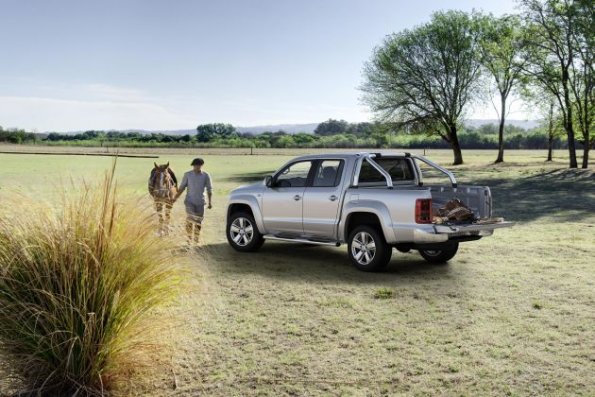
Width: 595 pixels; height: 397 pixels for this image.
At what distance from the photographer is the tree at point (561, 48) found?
137ft

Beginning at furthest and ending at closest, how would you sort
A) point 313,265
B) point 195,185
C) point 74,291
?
point 195,185, point 313,265, point 74,291

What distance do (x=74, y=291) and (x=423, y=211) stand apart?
18.8ft

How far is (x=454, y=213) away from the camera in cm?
993

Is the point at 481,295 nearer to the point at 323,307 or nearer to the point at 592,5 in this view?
the point at 323,307

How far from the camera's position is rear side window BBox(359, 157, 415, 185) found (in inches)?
425

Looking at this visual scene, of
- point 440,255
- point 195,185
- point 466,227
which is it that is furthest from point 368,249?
point 195,185

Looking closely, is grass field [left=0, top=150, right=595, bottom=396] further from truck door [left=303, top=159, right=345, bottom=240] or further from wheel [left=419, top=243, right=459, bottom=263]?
truck door [left=303, top=159, right=345, bottom=240]

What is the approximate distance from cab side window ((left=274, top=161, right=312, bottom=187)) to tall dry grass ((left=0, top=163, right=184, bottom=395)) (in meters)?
6.29

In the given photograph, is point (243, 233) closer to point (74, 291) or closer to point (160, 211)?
point (160, 211)

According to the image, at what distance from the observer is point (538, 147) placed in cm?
11006

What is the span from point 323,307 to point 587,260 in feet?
19.0

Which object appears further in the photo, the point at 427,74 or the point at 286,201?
the point at 427,74

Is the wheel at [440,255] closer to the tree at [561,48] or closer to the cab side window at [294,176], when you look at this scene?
the cab side window at [294,176]

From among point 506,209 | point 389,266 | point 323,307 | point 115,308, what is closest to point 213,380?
point 115,308
